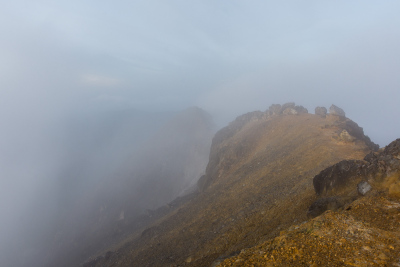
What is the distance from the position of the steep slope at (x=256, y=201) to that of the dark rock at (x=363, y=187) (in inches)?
138

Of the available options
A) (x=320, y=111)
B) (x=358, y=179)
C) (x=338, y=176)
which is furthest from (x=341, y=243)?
(x=320, y=111)

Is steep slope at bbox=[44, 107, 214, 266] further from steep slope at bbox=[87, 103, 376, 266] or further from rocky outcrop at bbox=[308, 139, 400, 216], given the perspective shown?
rocky outcrop at bbox=[308, 139, 400, 216]

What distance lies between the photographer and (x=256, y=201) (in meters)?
22.2

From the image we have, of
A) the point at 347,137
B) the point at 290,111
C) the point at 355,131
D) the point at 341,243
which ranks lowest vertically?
the point at 355,131

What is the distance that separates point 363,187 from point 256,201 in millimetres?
11493

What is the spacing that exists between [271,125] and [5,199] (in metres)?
212

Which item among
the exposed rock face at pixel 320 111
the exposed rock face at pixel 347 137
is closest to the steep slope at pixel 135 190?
the exposed rock face at pixel 320 111

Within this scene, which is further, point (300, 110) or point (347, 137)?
point (300, 110)

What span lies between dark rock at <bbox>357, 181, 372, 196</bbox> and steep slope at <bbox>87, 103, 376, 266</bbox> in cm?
351

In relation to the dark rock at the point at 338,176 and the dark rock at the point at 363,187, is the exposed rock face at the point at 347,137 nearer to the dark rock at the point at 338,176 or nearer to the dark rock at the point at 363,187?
the dark rock at the point at 338,176

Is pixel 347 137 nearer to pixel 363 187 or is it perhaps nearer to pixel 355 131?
pixel 355 131

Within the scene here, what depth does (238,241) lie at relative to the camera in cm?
1598

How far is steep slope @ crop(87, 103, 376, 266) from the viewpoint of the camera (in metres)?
16.3

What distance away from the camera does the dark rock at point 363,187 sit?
11648 mm
